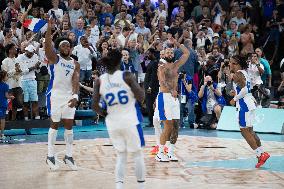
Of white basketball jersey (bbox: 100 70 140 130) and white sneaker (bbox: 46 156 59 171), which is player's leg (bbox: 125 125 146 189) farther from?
white sneaker (bbox: 46 156 59 171)

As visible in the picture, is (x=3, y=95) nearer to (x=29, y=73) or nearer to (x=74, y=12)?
(x=29, y=73)

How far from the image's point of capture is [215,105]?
20.3m

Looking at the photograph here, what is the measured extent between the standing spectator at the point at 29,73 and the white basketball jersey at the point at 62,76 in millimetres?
6208

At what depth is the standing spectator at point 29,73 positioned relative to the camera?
18500 millimetres

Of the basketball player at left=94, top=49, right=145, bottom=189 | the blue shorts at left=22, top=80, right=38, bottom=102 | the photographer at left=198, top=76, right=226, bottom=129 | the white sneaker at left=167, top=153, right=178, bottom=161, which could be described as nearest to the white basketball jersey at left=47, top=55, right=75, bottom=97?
the white sneaker at left=167, top=153, right=178, bottom=161

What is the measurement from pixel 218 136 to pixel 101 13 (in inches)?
264

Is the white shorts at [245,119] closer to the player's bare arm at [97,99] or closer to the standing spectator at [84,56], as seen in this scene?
the player's bare arm at [97,99]

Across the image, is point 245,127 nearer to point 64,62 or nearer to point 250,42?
point 64,62

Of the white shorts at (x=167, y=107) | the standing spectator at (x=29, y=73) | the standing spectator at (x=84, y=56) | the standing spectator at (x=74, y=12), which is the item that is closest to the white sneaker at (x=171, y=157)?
the white shorts at (x=167, y=107)

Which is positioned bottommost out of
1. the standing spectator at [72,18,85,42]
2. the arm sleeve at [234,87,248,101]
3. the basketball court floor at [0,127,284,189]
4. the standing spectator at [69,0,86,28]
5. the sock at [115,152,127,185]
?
the basketball court floor at [0,127,284,189]

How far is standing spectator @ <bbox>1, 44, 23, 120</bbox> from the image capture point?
18.3 meters

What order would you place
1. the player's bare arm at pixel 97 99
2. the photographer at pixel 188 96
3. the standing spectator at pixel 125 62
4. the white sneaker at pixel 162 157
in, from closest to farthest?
the player's bare arm at pixel 97 99, the white sneaker at pixel 162 157, the standing spectator at pixel 125 62, the photographer at pixel 188 96

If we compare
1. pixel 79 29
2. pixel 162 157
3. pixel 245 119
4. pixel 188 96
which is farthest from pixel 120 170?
pixel 79 29

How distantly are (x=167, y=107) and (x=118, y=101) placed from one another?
4.37 meters
